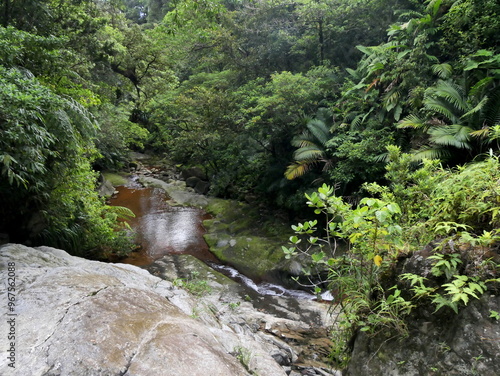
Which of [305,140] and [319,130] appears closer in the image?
[319,130]

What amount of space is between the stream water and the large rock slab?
12.8 feet

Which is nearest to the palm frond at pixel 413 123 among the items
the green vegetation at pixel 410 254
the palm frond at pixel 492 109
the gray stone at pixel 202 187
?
the palm frond at pixel 492 109

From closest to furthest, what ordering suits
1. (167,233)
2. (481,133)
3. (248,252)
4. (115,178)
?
(481,133) < (248,252) < (167,233) < (115,178)

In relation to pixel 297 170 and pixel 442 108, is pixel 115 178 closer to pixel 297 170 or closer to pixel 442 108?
pixel 297 170

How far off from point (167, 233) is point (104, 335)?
8.23 meters

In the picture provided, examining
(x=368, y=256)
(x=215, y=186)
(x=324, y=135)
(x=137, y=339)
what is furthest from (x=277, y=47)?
(x=137, y=339)

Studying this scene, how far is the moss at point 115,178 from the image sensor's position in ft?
54.9

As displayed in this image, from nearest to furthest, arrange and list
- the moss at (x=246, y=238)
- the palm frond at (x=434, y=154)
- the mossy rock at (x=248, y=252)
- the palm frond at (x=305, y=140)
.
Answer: the palm frond at (x=434, y=154), the mossy rock at (x=248, y=252), the moss at (x=246, y=238), the palm frond at (x=305, y=140)

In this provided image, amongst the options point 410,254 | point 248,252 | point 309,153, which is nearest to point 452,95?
point 309,153

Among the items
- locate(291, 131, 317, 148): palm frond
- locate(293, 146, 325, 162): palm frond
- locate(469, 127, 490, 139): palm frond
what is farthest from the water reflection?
locate(469, 127, 490, 139): palm frond

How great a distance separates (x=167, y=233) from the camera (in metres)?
10.4

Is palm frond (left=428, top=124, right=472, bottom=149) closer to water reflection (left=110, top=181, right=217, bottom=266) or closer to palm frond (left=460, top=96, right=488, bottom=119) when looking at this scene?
palm frond (left=460, top=96, right=488, bottom=119)

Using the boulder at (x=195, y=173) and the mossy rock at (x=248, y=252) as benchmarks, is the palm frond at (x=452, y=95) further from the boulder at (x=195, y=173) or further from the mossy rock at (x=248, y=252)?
the boulder at (x=195, y=173)

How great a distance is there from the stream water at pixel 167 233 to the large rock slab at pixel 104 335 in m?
3.91
